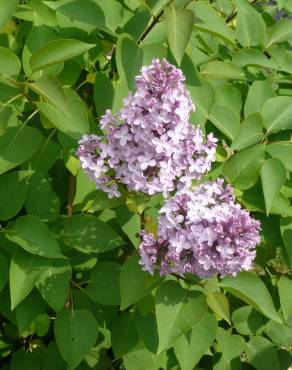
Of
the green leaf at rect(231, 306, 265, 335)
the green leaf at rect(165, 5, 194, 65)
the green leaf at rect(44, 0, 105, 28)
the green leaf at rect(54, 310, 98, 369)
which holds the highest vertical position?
the green leaf at rect(165, 5, 194, 65)

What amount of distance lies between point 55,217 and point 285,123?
2.08 ft

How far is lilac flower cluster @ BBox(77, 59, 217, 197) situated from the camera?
1.16 m

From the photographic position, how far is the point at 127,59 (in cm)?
136

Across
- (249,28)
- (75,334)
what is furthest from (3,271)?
(249,28)

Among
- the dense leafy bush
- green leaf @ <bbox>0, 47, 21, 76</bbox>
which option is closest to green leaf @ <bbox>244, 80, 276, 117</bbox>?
the dense leafy bush

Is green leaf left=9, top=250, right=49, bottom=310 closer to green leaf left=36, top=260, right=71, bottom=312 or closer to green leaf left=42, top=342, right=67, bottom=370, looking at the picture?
green leaf left=36, top=260, right=71, bottom=312

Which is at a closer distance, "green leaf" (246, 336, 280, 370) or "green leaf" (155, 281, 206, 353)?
"green leaf" (155, 281, 206, 353)

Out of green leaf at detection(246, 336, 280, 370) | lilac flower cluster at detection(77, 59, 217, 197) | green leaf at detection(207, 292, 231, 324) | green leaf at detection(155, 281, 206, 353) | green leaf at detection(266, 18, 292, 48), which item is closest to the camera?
lilac flower cluster at detection(77, 59, 217, 197)

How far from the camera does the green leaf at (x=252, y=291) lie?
131cm

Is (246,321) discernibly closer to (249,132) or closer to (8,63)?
(249,132)

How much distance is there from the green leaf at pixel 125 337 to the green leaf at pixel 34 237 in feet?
1.17

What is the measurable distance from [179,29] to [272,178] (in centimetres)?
42

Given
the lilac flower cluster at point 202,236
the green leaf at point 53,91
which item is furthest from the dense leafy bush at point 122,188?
the lilac flower cluster at point 202,236

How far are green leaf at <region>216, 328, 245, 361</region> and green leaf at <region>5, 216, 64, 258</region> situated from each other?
65 centimetres
